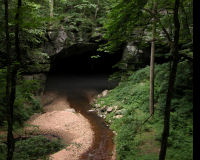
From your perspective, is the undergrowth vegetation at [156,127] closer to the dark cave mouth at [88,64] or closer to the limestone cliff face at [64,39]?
the limestone cliff face at [64,39]

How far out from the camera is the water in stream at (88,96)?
32.5ft

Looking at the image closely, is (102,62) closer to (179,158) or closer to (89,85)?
(89,85)

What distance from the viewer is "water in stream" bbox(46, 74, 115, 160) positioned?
991cm

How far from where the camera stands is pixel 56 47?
18469mm

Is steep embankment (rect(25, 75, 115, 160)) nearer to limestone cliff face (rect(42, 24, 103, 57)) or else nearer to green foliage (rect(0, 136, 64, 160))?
green foliage (rect(0, 136, 64, 160))

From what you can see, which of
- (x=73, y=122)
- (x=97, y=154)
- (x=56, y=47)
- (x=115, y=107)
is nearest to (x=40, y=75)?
(x=56, y=47)

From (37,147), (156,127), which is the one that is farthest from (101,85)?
(37,147)

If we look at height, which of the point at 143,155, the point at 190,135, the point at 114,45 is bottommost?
the point at 143,155

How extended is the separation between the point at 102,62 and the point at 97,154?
68.1ft

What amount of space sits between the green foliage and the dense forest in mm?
33

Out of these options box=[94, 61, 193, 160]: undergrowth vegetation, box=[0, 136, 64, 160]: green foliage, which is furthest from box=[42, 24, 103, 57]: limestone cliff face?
box=[0, 136, 64, 160]: green foliage

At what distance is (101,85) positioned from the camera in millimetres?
23734

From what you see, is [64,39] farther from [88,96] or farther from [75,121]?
[75,121]

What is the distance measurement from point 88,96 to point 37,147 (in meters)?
11.2
